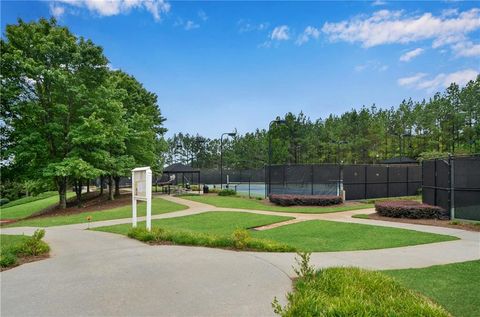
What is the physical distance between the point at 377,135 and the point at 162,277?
59.6 metres

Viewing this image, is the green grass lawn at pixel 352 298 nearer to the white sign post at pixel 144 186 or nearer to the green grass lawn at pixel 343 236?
the green grass lawn at pixel 343 236

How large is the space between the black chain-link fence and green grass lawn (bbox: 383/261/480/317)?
7.16 m

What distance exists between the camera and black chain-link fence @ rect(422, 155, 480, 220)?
1318 centimetres

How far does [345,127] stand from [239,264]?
61975 millimetres

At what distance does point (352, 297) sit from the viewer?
4.55m

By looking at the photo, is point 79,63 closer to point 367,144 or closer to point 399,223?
point 399,223

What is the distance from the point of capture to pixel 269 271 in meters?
6.37

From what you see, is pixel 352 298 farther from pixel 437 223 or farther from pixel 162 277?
pixel 437 223

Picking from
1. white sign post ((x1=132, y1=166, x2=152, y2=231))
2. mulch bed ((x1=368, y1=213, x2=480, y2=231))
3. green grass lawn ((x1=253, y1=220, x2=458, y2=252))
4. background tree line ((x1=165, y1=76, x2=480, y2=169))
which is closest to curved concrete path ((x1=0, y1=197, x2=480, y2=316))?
green grass lawn ((x1=253, y1=220, x2=458, y2=252))

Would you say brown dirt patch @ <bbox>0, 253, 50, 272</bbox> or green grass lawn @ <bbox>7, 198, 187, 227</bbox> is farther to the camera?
green grass lawn @ <bbox>7, 198, 187, 227</bbox>

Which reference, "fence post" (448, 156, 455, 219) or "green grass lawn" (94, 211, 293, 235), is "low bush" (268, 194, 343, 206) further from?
"fence post" (448, 156, 455, 219)

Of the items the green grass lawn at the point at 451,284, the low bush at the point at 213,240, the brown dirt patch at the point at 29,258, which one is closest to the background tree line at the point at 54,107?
the low bush at the point at 213,240

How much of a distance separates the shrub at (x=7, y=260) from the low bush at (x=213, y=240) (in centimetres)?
320

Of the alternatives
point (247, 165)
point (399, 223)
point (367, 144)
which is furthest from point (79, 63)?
point (247, 165)
